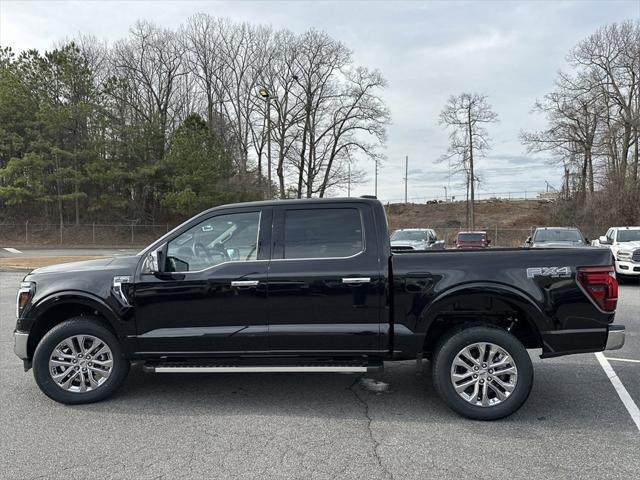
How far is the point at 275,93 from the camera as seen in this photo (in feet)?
164

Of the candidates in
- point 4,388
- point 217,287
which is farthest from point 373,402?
point 4,388

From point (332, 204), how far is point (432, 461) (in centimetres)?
232

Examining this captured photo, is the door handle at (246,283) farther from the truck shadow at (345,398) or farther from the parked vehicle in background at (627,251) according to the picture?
the parked vehicle in background at (627,251)

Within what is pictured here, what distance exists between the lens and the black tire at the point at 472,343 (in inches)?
161

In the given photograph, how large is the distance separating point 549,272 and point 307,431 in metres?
2.48

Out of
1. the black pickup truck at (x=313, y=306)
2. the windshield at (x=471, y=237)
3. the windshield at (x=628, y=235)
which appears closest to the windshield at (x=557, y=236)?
the windshield at (x=628, y=235)

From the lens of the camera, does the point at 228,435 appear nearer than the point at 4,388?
Yes

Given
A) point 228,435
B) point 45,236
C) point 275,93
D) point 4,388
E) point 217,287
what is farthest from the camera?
point 275,93

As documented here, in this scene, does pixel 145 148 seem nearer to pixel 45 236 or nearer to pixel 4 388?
A: pixel 45 236

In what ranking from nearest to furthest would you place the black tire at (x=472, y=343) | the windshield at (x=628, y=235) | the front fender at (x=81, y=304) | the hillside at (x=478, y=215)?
the black tire at (x=472, y=343) < the front fender at (x=81, y=304) < the windshield at (x=628, y=235) < the hillside at (x=478, y=215)

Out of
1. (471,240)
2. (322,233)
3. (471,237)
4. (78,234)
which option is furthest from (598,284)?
(78,234)

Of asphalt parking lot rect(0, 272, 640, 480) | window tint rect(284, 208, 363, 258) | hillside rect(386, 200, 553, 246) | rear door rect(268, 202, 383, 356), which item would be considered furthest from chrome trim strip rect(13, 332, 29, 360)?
hillside rect(386, 200, 553, 246)

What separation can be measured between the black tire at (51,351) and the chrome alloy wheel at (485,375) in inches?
→ 121

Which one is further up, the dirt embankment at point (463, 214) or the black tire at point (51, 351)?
the dirt embankment at point (463, 214)
